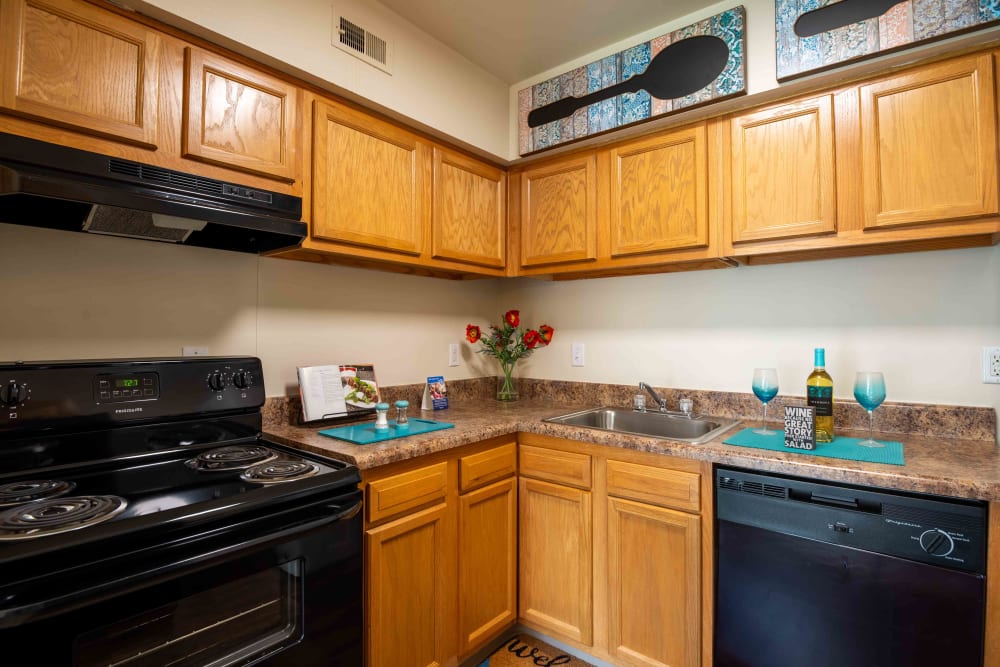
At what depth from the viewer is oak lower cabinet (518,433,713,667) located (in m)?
1.62

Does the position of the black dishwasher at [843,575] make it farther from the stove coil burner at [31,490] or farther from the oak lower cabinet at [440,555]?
the stove coil burner at [31,490]

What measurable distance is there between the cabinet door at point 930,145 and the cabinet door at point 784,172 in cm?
11

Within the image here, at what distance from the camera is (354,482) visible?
131cm

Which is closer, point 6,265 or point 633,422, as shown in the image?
point 6,265

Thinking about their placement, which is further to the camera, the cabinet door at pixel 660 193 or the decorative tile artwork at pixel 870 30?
the cabinet door at pixel 660 193

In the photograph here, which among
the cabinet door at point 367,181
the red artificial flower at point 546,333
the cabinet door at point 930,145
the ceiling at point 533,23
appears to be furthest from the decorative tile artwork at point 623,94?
the red artificial flower at point 546,333

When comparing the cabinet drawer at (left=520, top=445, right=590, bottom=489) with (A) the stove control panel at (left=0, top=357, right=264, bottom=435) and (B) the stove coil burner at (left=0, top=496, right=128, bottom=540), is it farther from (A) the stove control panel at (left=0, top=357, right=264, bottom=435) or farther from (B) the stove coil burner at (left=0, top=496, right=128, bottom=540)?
(B) the stove coil burner at (left=0, top=496, right=128, bottom=540)

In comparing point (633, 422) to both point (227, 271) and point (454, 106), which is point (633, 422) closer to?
point (454, 106)

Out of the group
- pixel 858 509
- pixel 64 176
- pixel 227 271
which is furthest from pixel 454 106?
pixel 858 509

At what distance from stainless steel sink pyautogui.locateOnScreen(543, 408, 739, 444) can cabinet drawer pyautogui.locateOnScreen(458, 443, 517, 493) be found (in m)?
0.23

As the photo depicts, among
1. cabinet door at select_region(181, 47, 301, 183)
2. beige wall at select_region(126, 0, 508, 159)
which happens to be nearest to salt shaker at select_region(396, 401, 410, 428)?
cabinet door at select_region(181, 47, 301, 183)

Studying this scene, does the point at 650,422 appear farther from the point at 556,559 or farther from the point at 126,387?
the point at 126,387

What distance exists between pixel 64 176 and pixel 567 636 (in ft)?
7.05

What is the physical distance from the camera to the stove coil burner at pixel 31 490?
1066 mm
